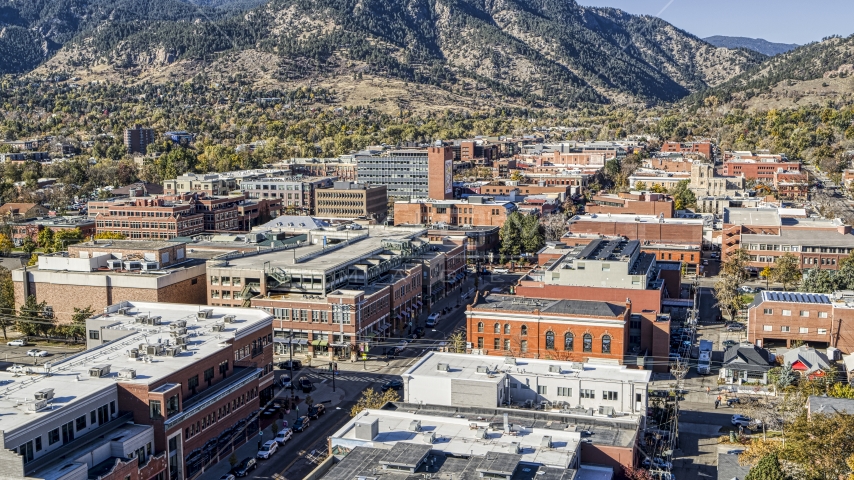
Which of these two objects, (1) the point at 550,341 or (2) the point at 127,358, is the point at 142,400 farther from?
(1) the point at 550,341

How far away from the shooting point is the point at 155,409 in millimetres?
37344

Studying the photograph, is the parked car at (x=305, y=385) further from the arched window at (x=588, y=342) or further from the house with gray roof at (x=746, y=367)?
the house with gray roof at (x=746, y=367)

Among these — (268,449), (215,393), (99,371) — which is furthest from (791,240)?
(99,371)

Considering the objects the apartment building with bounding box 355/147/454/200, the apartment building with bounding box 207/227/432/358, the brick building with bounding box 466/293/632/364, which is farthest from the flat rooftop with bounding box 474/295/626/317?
the apartment building with bounding box 355/147/454/200

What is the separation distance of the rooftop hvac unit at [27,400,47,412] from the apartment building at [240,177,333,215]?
91.9 metres

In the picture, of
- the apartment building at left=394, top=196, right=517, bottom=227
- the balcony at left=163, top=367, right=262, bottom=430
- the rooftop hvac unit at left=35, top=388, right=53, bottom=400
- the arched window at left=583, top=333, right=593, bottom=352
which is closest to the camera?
the rooftop hvac unit at left=35, top=388, right=53, bottom=400

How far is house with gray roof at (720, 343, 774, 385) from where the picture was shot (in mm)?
55000

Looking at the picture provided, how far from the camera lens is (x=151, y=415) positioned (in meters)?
37.3

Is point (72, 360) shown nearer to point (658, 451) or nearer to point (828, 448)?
point (658, 451)

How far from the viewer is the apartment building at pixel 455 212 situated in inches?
4333

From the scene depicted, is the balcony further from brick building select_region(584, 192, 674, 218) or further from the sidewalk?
brick building select_region(584, 192, 674, 218)

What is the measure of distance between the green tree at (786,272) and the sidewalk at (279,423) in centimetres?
4533

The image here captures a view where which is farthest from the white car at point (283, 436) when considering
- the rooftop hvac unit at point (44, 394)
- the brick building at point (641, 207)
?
the brick building at point (641, 207)

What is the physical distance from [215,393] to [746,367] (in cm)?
3305
